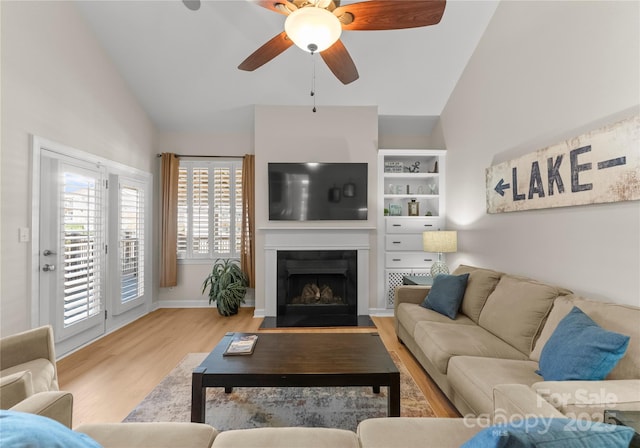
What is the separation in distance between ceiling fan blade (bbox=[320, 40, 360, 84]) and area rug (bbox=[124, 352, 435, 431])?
8.06 feet

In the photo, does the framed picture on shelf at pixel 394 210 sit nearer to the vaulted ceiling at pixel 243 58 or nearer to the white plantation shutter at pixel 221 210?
the vaulted ceiling at pixel 243 58

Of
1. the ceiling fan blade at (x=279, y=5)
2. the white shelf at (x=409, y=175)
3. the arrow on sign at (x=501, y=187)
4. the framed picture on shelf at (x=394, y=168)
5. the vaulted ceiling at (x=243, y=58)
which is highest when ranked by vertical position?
the vaulted ceiling at (x=243, y=58)

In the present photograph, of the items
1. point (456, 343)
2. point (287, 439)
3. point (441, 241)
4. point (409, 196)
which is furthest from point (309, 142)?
point (287, 439)

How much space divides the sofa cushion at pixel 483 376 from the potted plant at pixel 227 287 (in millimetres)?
3060

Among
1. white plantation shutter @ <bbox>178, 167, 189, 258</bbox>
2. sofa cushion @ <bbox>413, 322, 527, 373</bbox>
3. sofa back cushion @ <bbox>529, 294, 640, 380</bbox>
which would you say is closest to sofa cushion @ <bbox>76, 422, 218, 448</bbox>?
sofa cushion @ <bbox>413, 322, 527, 373</bbox>

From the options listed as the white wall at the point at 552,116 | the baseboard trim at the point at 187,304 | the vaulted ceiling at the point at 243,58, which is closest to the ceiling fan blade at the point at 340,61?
the vaulted ceiling at the point at 243,58

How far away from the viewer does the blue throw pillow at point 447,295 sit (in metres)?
2.69

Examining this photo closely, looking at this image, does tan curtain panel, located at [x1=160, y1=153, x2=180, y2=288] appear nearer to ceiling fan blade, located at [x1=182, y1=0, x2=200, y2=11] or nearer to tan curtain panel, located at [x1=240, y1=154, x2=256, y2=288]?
tan curtain panel, located at [x1=240, y1=154, x2=256, y2=288]

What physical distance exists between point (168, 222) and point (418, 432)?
4.39 meters

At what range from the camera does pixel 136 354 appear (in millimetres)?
2973

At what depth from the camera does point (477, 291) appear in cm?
264

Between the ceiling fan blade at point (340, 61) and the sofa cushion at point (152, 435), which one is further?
the ceiling fan blade at point (340, 61)

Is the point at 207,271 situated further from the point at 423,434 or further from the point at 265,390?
the point at 423,434

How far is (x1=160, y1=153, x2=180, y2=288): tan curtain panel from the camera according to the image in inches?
177
